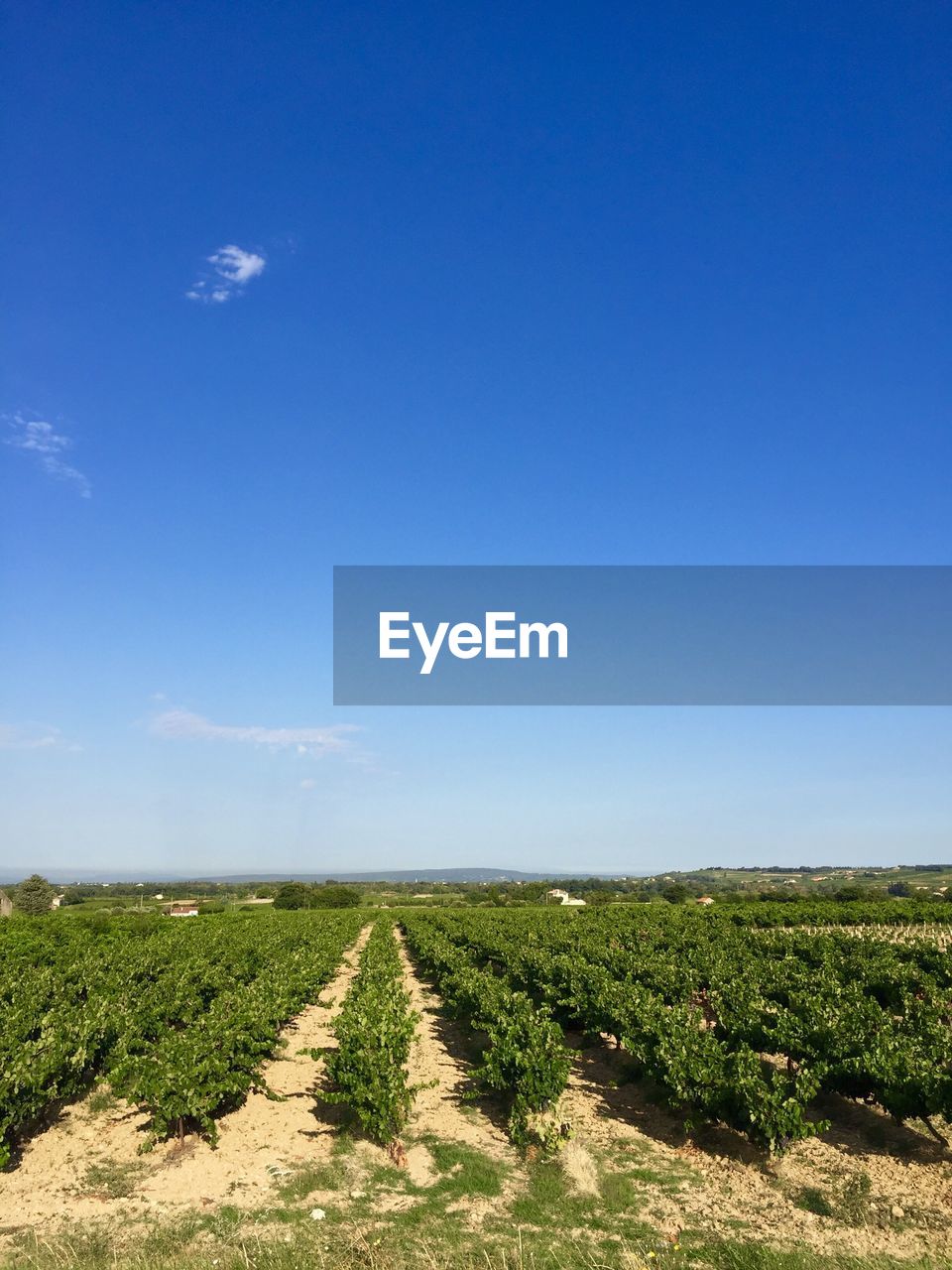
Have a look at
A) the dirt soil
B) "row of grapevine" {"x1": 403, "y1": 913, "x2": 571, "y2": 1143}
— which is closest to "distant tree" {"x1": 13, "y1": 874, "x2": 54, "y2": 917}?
"row of grapevine" {"x1": 403, "y1": 913, "x2": 571, "y2": 1143}

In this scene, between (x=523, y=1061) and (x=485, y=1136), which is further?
(x=485, y=1136)

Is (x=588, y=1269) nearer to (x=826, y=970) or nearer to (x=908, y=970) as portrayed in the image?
(x=826, y=970)

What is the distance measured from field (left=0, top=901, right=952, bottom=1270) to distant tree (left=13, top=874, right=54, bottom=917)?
114167 millimetres

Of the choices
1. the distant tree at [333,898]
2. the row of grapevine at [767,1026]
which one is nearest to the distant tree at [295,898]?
the distant tree at [333,898]

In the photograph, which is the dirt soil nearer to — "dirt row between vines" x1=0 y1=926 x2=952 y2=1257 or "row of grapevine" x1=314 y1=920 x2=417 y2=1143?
"dirt row between vines" x1=0 y1=926 x2=952 y2=1257

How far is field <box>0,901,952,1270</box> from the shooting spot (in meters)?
9.87

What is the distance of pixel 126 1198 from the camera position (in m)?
11.3

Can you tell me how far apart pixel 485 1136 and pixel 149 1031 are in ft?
31.3

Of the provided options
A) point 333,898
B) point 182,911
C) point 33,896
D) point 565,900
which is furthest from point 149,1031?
point 565,900

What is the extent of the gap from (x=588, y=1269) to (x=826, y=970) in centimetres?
1928

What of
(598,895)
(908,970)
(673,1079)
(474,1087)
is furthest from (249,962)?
(598,895)

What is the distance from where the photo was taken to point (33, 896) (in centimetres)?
11488

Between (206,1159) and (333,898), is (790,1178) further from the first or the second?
(333,898)

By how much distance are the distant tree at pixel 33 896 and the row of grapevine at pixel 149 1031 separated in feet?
336
